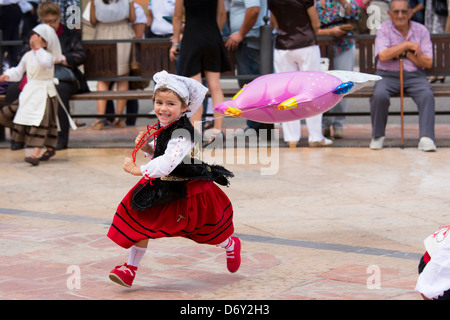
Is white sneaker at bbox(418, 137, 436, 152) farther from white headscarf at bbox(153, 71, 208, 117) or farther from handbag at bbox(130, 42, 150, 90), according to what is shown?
white headscarf at bbox(153, 71, 208, 117)

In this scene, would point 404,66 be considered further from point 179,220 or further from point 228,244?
point 179,220

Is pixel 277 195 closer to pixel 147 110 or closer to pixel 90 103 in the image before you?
pixel 147 110

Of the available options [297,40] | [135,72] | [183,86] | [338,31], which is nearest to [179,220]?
[183,86]

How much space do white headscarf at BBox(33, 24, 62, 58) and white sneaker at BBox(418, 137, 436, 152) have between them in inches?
162

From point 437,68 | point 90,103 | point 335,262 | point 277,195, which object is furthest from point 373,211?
point 90,103

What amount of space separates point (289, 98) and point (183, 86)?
3.04 ft

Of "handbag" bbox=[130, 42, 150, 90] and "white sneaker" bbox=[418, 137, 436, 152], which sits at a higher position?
"handbag" bbox=[130, 42, 150, 90]

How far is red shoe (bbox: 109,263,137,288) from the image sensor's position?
485cm

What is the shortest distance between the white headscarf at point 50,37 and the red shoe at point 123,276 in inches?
198

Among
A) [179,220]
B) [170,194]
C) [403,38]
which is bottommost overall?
[179,220]

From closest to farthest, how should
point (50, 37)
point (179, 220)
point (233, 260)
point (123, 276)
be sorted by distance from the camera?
point (123, 276) < point (179, 220) < point (233, 260) < point (50, 37)

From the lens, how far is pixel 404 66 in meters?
9.78

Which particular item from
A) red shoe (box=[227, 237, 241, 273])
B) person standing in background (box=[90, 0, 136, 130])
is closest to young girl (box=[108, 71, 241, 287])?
red shoe (box=[227, 237, 241, 273])
